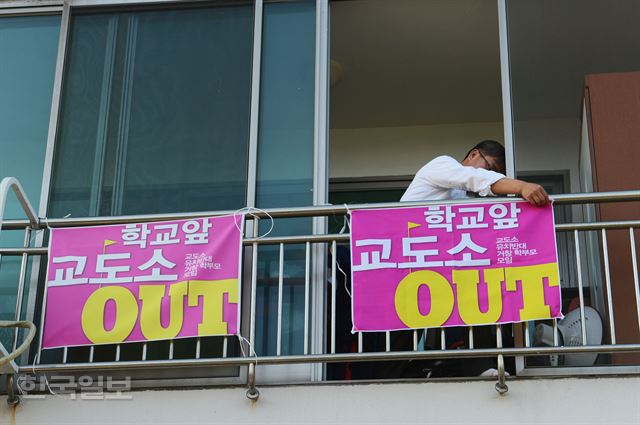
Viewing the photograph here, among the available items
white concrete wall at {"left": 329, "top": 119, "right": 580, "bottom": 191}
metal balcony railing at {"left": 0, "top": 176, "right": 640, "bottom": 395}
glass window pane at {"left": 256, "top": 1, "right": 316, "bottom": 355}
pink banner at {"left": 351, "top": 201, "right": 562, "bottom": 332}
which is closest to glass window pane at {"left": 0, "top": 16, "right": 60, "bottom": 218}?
metal balcony railing at {"left": 0, "top": 176, "right": 640, "bottom": 395}

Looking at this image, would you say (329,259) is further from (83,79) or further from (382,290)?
(83,79)

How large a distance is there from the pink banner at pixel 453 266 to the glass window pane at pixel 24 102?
1.98 meters

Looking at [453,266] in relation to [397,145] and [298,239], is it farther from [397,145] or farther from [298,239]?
[397,145]

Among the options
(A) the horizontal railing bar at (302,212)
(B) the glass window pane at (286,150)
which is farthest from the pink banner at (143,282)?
(B) the glass window pane at (286,150)

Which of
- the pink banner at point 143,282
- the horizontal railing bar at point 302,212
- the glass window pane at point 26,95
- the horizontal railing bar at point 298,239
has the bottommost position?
the pink banner at point 143,282

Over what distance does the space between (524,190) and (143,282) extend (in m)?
1.97

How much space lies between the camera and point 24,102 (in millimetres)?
6496

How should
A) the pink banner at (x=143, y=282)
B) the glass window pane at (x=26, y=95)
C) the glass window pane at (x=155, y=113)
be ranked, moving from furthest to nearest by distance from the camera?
the glass window pane at (x=26, y=95) < the glass window pane at (x=155, y=113) < the pink banner at (x=143, y=282)

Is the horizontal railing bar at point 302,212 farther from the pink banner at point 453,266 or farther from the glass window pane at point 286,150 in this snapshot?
the glass window pane at point 286,150

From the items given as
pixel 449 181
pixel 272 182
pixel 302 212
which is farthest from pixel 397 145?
pixel 302 212

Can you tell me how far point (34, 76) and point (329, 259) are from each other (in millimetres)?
2192

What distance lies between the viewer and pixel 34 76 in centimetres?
655

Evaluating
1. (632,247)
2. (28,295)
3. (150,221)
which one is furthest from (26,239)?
(632,247)

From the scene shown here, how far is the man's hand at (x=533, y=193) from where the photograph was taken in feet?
17.4
